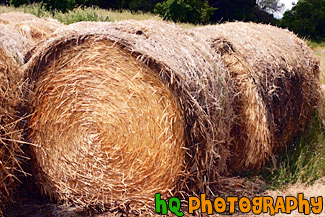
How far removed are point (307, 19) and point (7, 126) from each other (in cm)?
2711

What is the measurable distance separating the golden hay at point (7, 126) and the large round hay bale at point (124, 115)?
34 centimetres

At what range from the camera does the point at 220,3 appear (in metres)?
27.3

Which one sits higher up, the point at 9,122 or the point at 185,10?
the point at 185,10

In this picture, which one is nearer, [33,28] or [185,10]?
[33,28]

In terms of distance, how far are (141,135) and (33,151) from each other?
1.20 meters

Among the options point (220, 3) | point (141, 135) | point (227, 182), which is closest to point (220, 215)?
point (227, 182)

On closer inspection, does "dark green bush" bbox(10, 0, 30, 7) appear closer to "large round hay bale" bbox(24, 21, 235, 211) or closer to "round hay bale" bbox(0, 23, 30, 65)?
"round hay bale" bbox(0, 23, 30, 65)

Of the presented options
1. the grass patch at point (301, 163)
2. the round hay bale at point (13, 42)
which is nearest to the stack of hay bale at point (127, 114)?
the grass patch at point (301, 163)

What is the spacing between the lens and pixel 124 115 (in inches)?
147

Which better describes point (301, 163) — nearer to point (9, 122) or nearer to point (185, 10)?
point (9, 122)

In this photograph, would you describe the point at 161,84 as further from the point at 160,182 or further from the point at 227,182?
the point at 227,182

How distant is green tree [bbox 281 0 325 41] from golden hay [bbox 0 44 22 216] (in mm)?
25112

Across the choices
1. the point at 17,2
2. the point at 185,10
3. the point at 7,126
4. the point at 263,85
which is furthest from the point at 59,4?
the point at 7,126

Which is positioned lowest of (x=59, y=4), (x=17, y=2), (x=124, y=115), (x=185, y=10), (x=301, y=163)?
(x=17, y=2)
